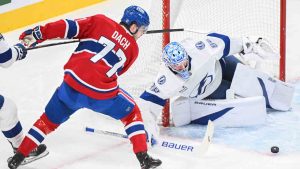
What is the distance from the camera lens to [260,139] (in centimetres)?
414

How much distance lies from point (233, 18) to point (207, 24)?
29 centimetres

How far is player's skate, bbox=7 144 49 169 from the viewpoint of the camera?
376cm

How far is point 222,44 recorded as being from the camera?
4293mm

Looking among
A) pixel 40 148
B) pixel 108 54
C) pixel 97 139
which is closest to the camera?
pixel 108 54

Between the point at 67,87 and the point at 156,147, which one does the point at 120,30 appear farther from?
the point at 156,147

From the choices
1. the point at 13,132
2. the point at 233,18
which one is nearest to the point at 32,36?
the point at 13,132

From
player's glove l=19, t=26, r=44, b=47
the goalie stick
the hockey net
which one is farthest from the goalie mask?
the goalie stick

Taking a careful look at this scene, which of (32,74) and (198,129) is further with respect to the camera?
(32,74)

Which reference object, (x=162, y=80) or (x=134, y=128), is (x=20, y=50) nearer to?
(x=134, y=128)

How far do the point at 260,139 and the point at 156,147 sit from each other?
1.74 feet

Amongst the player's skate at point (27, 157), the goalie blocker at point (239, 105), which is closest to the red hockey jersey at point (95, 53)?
the player's skate at point (27, 157)

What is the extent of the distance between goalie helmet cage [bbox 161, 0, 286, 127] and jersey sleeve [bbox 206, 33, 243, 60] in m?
0.58

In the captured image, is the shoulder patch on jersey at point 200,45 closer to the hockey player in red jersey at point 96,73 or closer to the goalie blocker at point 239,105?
the goalie blocker at point 239,105

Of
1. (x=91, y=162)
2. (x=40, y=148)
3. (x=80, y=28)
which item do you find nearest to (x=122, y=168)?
(x=91, y=162)
